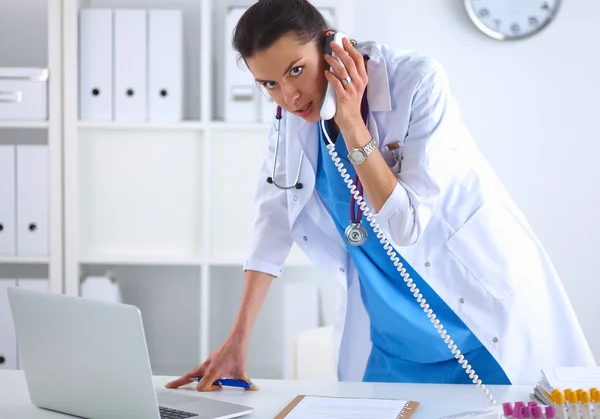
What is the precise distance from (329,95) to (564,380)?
2.06ft

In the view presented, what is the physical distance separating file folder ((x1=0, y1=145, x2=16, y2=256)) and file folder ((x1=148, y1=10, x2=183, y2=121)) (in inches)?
21.2

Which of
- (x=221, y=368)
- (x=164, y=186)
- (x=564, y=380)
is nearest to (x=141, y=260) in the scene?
(x=164, y=186)

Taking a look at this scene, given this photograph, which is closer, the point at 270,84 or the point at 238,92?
the point at 270,84

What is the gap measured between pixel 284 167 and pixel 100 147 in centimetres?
132

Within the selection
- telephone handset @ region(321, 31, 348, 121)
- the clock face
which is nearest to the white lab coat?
telephone handset @ region(321, 31, 348, 121)

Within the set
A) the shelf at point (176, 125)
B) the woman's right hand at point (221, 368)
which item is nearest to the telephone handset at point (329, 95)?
the woman's right hand at point (221, 368)

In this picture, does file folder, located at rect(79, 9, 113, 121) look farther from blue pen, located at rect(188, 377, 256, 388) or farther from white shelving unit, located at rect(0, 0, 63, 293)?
blue pen, located at rect(188, 377, 256, 388)

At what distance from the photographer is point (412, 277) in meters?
1.58

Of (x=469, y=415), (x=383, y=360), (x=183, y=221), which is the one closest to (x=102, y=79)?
(x=183, y=221)

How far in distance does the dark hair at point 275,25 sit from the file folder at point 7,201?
1.64 meters

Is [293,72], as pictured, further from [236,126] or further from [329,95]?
[236,126]

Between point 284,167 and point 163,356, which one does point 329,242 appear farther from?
point 163,356

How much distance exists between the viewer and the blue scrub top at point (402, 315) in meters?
1.58

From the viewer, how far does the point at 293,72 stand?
140cm
